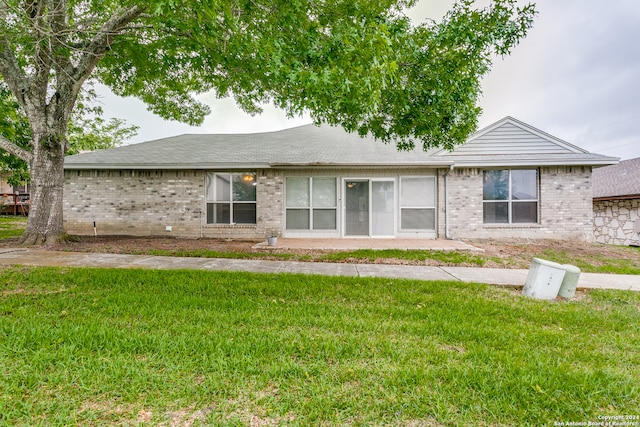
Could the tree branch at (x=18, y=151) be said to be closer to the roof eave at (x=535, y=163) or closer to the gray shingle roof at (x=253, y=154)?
the gray shingle roof at (x=253, y=154)

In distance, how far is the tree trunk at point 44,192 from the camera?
793 cm

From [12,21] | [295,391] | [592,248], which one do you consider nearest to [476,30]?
[295,391]

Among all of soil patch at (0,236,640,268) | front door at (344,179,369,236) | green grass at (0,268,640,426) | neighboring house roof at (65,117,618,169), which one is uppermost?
neighboring house roof at (65,117,618,169)

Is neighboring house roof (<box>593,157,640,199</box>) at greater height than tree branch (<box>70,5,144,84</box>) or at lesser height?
lesser

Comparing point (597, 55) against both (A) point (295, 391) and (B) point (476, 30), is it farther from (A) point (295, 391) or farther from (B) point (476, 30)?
(A) point (295, 391)

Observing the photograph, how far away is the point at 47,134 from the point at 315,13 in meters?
8.02

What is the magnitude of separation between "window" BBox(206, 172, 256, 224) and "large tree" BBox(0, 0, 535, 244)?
336cm

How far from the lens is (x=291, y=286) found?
4.87 m

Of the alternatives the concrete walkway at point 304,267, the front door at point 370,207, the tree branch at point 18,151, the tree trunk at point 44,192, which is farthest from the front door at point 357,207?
the tree branch at point 18,151

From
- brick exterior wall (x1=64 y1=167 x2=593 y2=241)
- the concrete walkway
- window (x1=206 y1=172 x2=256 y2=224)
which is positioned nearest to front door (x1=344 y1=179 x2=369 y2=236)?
brick exterior wall (x1=64 y1=167 x2=593 y2=241)

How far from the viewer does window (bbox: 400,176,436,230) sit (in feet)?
35.0

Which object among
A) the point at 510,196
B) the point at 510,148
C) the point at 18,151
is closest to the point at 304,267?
the point at 510,196

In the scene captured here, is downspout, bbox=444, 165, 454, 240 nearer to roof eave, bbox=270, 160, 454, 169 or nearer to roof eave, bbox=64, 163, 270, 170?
roof eave, bbox=270, 160, 454, 169

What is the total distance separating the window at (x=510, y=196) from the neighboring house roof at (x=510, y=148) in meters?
0.62
